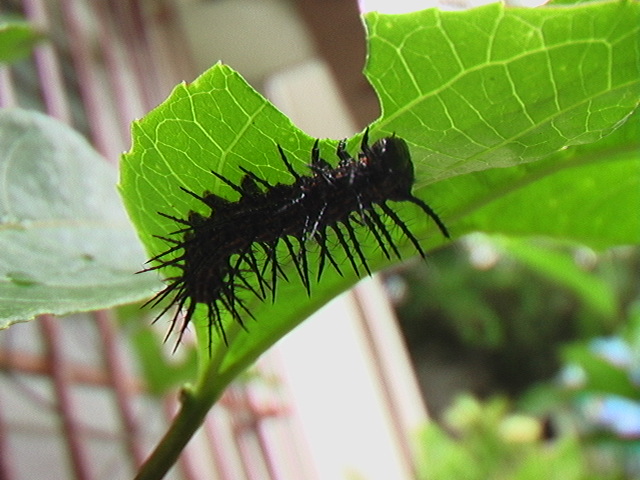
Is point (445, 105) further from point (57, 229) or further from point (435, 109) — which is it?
point (57, 229)

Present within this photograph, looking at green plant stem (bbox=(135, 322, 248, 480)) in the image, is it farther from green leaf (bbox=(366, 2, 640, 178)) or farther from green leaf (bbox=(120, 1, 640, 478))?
green leaf (bbox=(366, 2, 640, 178))

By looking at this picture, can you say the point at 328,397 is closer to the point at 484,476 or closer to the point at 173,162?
the point at 484,476

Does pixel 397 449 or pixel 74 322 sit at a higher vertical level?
pixel 74 322

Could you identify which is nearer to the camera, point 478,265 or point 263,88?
point 263,88

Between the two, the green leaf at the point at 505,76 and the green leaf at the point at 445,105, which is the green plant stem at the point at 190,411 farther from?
the green leaf at the point at 505,76

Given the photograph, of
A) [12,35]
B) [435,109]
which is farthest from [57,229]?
[435,109]

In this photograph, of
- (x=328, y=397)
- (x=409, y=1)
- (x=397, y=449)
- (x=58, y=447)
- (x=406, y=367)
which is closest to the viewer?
(x=409, y=1)

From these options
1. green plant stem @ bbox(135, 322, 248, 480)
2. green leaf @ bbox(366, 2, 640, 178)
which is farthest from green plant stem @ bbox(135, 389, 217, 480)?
green leaf @ bbox(366, 2, 640, 178)

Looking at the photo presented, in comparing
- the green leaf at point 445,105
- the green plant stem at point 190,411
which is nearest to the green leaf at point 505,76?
the green leaf at point 445,105

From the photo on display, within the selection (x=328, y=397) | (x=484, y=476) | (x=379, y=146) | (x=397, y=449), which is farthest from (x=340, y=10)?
(x=397, y=449)
